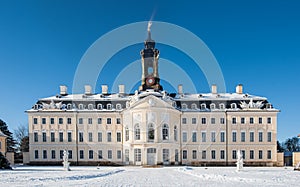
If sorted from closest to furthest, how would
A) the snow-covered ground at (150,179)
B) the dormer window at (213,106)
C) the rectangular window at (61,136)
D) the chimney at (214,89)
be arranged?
1. the snow-covered ground at (150,179)
2. the rectangular window at (61,136)
3. the dormer window at (213,106)
4. the chimney at (214,89)

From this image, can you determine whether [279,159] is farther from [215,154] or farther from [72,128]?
[72,128]

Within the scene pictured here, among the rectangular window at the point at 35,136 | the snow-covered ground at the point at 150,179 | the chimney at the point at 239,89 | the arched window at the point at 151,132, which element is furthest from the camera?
the chimney at the point at 239,89

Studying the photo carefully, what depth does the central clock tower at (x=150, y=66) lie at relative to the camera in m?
45.0

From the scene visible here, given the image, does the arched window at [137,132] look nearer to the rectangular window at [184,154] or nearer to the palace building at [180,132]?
the palace building at [180,132]

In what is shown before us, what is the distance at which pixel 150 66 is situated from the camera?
46156mm

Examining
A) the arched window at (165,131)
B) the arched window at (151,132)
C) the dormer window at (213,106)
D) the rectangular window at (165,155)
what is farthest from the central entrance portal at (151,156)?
the dormer window at (213,106)

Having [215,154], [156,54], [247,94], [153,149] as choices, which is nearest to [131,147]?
[153,149]

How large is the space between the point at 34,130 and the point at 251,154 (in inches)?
1293

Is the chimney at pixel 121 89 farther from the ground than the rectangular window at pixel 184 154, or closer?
farther from the ground

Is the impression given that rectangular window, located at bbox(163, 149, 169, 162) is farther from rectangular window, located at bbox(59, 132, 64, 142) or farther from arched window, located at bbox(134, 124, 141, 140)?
rectangular window, located at bbox(59, 132, 64, 142)

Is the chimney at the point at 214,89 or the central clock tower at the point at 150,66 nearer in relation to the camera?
the central clock tower at the point at 150,66

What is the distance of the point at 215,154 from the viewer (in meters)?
42.4

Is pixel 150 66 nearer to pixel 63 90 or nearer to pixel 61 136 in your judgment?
pixel 63 90

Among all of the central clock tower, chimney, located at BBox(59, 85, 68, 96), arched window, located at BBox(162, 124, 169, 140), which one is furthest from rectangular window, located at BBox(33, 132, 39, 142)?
arched window, located at BBox(162, 124, 169, 140)
